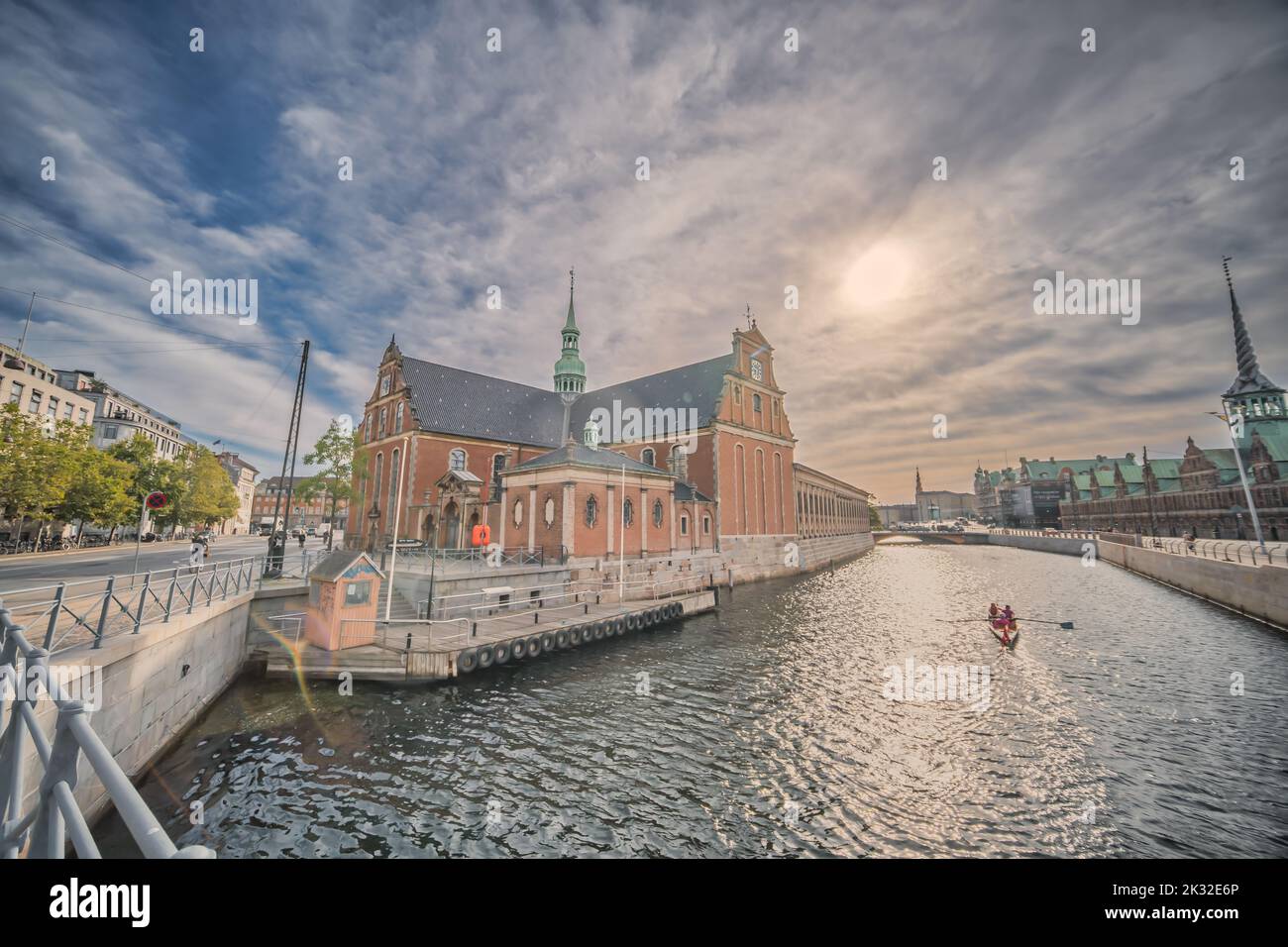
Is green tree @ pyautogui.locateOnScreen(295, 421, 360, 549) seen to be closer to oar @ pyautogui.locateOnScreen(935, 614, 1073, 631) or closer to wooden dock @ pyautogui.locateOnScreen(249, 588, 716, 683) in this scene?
wooden dock @ pyautogui.locateOnScreen(249, 588, 716, 683)

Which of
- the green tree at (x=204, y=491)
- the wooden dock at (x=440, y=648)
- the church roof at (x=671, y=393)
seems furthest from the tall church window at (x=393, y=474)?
the green tree at (x=204, y=491)

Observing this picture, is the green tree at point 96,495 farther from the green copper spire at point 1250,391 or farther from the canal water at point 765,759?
the green copper spire at point 1250,391

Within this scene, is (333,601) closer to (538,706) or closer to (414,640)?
(414,640)

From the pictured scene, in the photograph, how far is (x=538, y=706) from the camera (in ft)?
47.3

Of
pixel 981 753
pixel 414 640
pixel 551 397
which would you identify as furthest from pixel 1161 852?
pixel 551 397

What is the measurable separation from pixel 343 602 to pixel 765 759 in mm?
14799

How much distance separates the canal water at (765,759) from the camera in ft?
27.9

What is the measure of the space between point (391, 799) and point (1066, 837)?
1232cm

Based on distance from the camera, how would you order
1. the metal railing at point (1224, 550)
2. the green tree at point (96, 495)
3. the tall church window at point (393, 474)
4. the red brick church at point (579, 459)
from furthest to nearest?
the tall church window at point (393, 474)
the green tree at point (96, 495)
the red brick church at point (579, 459)
the metal railing at point (1224, 550)

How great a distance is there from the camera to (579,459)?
31.0 metres

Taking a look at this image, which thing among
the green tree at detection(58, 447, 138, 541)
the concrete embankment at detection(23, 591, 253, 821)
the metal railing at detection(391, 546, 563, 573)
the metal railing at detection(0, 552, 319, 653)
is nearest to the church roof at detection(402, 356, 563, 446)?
the metal railing at detection(391, 546, 563, 573)

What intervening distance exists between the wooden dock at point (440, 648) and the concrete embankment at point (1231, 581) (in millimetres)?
30408

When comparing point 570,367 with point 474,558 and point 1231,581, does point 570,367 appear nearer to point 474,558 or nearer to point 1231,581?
point 474,558

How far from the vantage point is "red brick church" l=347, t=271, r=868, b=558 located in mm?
31656
